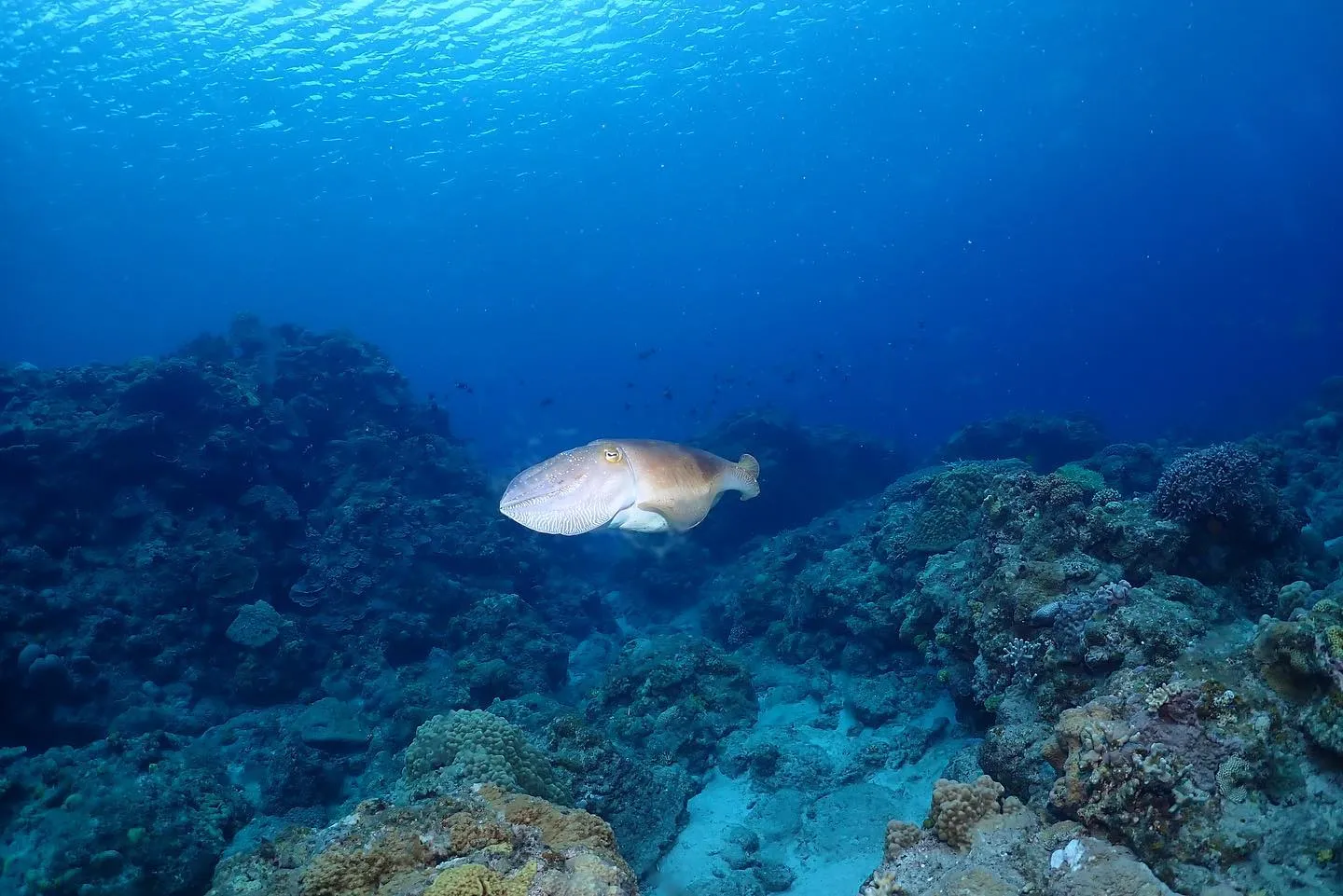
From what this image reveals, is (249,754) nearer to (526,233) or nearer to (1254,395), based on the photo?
(1254,395)

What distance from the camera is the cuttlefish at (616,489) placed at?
11.1 feet

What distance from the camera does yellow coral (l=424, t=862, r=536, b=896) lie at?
312 centimetres

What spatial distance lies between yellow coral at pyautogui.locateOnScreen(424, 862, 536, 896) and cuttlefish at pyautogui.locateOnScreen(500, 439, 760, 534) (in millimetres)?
1816

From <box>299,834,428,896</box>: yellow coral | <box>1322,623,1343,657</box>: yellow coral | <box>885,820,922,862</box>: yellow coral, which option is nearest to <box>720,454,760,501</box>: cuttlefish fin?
<box>885,820,922,862</box>: yellow coral

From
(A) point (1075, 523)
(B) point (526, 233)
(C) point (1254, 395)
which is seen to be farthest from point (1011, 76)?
(A) point (1075, 523)

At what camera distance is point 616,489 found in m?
3.51

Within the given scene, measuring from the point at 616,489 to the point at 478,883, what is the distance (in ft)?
7.06

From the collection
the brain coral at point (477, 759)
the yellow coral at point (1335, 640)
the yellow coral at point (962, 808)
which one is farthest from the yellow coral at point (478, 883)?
the yellow coral at point (1335, 640)

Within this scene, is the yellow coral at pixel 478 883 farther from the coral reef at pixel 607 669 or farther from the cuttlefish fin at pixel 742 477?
the cuttlefish fin at pixel 742 477

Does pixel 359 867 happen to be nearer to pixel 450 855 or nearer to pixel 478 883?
pixel 450 855

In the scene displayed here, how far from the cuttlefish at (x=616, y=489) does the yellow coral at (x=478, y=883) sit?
1816mm

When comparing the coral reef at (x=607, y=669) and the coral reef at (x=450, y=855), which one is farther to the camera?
the coral reef at (x=607, y=669)

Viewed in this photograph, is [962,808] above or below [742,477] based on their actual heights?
below

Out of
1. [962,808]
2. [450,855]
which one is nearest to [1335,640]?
[962,808]
